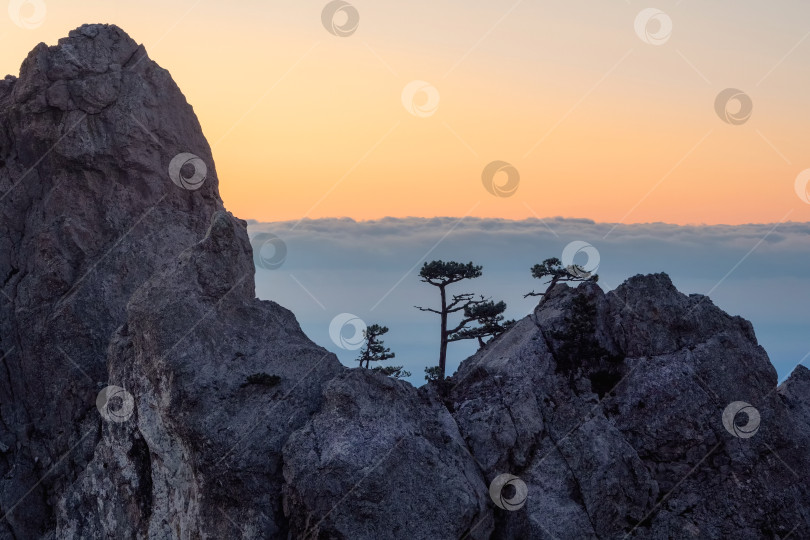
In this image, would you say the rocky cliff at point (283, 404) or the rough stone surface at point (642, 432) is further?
the rough stone surface at point (642, 432)

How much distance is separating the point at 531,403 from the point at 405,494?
6.78m

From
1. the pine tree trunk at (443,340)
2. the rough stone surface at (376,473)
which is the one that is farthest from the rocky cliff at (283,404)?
the pine tree trunk at (443,340)

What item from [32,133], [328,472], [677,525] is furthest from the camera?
[32,133]

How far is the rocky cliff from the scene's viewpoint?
32938mm

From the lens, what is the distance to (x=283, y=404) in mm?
34656

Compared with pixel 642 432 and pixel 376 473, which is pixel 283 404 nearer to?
pixel 376 473

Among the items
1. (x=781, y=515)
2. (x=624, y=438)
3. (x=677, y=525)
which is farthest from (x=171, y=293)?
(x=781, y=515)

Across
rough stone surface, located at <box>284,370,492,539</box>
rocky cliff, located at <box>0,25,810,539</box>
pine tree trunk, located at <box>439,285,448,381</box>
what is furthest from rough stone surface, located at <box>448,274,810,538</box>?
pine tree trunk, located at <box>439,285,448,381</box>

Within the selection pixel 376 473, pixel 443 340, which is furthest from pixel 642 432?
pixel 443 340

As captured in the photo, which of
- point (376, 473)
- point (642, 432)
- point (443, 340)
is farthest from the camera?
point (443, 340)

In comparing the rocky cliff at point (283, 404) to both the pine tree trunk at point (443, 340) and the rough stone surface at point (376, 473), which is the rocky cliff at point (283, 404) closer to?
the rough stone surface at point (376, 473)

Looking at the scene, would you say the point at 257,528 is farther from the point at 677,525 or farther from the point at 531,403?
the point at 677,525

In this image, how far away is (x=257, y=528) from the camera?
32312 millimetres

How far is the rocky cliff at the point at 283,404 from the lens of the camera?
32.9m
